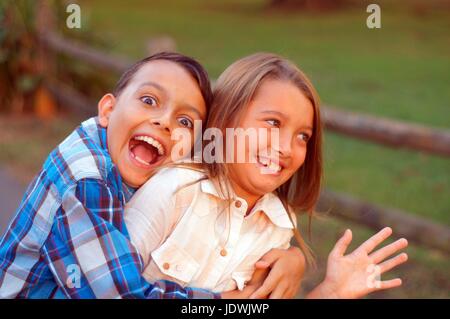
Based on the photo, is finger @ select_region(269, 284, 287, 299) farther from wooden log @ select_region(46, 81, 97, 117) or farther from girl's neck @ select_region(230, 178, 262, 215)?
wooden log @ select_region(46, 81, 97, 117)

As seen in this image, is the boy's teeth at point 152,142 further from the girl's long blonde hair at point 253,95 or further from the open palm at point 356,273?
the open palm at point 356,273

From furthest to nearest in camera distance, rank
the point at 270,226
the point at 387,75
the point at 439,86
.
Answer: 1. the point at 387,75
2. the point at 439,86
3. the point at 270,226

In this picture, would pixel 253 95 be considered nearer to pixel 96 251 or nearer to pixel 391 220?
pixel 96 251

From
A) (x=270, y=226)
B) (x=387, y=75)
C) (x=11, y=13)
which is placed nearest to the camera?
(x=270, y=226)

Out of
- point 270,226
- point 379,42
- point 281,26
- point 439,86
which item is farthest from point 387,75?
point 270,226

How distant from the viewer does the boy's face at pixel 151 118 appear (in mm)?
1839

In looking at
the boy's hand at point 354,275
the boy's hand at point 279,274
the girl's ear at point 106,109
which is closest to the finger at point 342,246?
the boy's hand at point 354,275

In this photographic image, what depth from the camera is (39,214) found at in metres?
1.78

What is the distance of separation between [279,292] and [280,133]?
1.23 ft

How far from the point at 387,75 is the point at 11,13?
5.62 meters

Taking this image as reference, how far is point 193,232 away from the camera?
1828 mm

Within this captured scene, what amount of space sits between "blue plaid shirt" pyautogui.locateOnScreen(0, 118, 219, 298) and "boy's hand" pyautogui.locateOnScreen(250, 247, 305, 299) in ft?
0.56

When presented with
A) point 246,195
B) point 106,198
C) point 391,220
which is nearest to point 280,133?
point 246,195
